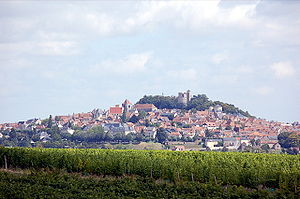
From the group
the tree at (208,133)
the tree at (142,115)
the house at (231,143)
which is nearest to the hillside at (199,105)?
the tree at (142,115)

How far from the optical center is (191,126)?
508 ft

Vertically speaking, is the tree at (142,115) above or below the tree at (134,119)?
above

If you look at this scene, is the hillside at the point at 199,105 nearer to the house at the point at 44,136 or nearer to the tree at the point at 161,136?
the tree at the point at 161,136

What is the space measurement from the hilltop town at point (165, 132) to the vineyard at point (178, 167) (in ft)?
231

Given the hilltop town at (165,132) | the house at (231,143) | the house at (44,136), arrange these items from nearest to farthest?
the hilltop town at (165,132), the house at (231,143), the house at (44,136)

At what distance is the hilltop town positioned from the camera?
11706cm

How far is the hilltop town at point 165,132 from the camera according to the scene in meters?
117

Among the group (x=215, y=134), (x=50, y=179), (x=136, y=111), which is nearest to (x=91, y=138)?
(x=215, y=134)

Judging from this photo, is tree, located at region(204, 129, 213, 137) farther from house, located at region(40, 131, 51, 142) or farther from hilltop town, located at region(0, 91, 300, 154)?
house, located at region(40, 131, 51, 142)

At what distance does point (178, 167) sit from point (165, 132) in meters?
112

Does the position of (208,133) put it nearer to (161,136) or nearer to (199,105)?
(161,136)

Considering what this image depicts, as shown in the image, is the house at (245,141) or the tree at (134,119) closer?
the house at (245,141)

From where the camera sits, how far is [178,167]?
2484 cm

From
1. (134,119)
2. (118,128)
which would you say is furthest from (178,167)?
(134,119)
